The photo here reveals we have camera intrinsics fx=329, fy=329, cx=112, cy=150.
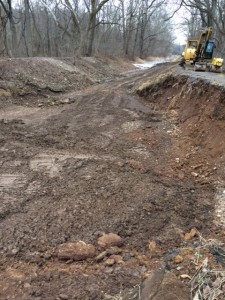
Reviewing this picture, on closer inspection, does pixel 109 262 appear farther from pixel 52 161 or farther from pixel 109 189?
pixel 52 161

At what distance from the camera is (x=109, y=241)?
4.29 m

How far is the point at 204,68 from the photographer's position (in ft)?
44.6

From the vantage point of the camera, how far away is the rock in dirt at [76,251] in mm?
4004

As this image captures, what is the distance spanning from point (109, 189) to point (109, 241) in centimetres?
146

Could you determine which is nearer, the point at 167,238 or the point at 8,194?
the point at 167,238

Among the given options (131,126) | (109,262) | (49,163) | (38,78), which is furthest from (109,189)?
(38,78)

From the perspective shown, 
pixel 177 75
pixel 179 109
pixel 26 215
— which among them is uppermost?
pixel 177 75

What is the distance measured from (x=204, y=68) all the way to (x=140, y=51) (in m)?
30.3

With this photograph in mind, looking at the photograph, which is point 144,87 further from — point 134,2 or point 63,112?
point 134,2

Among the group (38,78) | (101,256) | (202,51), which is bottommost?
(101,256)

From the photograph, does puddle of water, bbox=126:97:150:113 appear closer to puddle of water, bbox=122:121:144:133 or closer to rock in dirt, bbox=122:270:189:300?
puddle of water, bbox=122:121:144:133

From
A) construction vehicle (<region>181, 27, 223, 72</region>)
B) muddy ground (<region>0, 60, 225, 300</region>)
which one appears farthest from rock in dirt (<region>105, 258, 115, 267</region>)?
construction vehicle (<region>181, 27, 223, 72</region>)

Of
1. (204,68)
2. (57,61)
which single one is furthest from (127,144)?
(57,61)

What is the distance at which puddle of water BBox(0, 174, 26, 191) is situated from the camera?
5.67 meters
